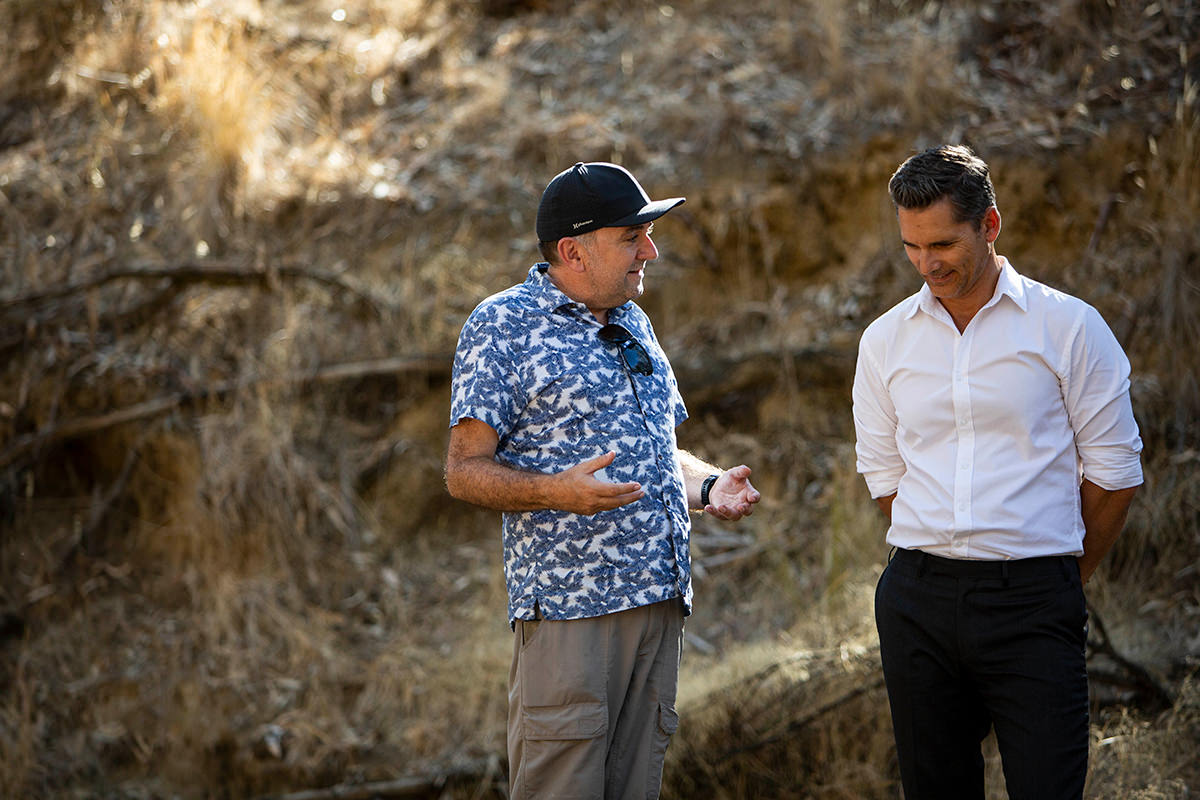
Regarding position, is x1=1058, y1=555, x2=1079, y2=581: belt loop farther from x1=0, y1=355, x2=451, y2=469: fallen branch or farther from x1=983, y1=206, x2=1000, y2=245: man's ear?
x1=0, y1=355, x2=451, y2=469: fallen branch

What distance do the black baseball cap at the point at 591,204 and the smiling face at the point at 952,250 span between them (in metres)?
0.77

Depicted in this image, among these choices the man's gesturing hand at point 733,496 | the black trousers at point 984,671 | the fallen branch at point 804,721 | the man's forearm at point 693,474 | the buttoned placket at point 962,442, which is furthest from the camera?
the fallen branch at point 804,721

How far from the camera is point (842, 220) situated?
7594mm

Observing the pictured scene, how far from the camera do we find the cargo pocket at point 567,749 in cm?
321

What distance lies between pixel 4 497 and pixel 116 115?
121 inches

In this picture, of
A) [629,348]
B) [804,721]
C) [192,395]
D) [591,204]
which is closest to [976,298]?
[629,348]

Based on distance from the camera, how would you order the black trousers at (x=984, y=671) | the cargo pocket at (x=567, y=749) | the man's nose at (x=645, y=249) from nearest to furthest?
the black trousers at (x=984, y=671)
the cargo pocket at (x=567, y=749)
the man's nose at (x=645, y=249)

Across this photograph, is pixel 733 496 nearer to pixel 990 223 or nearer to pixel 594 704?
pixel 594 704

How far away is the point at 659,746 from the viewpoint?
339 centimetres

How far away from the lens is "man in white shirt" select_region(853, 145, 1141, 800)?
2.92 m

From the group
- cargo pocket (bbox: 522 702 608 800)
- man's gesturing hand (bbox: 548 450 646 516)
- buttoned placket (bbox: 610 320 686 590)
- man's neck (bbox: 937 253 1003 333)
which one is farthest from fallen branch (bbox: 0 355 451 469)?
man's neck (bbox: 937 253 1003 333)

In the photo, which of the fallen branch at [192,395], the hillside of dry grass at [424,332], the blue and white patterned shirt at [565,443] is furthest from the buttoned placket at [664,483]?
the fallen branch at [192,395]

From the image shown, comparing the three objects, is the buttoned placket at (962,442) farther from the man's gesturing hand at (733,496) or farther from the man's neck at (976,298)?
the man's gesturing hand at (733,496)

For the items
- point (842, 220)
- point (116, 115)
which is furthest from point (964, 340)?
point (116, 115)
